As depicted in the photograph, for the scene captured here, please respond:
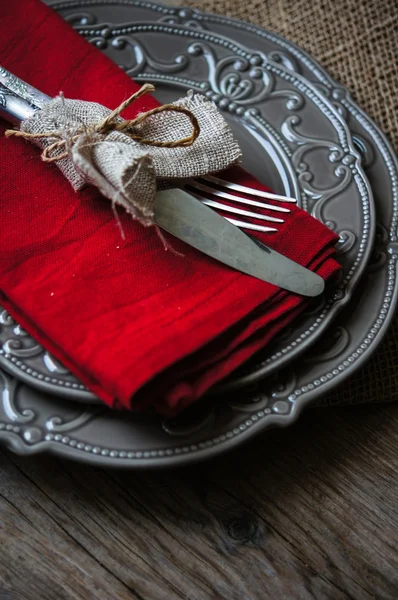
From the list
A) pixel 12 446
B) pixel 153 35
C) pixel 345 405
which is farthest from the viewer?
pixel 153 35

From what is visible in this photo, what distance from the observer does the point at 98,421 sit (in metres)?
0.68

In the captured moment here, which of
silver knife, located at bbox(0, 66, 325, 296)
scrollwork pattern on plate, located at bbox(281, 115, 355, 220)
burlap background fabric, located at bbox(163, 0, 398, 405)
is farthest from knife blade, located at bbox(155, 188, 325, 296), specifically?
burlap background fabric, located at bbox(163, 0, 398, 405)

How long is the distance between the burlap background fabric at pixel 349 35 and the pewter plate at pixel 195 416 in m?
0.32

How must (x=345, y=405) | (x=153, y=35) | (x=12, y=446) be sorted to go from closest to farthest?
(x=12, y=446)
(x=345, y=405)
(x=153, y=35)

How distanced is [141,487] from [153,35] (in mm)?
576

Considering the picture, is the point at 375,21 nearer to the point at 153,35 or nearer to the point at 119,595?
the point at 153,35

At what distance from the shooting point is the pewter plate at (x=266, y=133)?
70 centimetres

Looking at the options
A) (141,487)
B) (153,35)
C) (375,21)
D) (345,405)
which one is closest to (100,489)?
(141,487)

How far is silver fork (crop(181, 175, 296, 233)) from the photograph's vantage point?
0.74m

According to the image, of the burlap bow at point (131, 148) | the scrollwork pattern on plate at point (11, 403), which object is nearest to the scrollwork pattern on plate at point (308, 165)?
the burlap bow at point (131, 148)

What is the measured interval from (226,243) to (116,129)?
165 mm

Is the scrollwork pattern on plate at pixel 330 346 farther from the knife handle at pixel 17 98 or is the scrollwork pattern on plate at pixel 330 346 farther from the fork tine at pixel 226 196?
the knife handle at pixel 17 98

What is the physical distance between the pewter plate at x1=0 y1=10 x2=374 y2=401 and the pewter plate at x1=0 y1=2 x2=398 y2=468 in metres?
0.03

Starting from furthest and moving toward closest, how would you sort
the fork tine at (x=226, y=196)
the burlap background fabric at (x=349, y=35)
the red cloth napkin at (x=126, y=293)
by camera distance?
1. the burlap background fabric at (x=349, y=35)
2. the fork tine at (x=226, y=196)
3. the red cloth napkin at (x=126, y=293)
